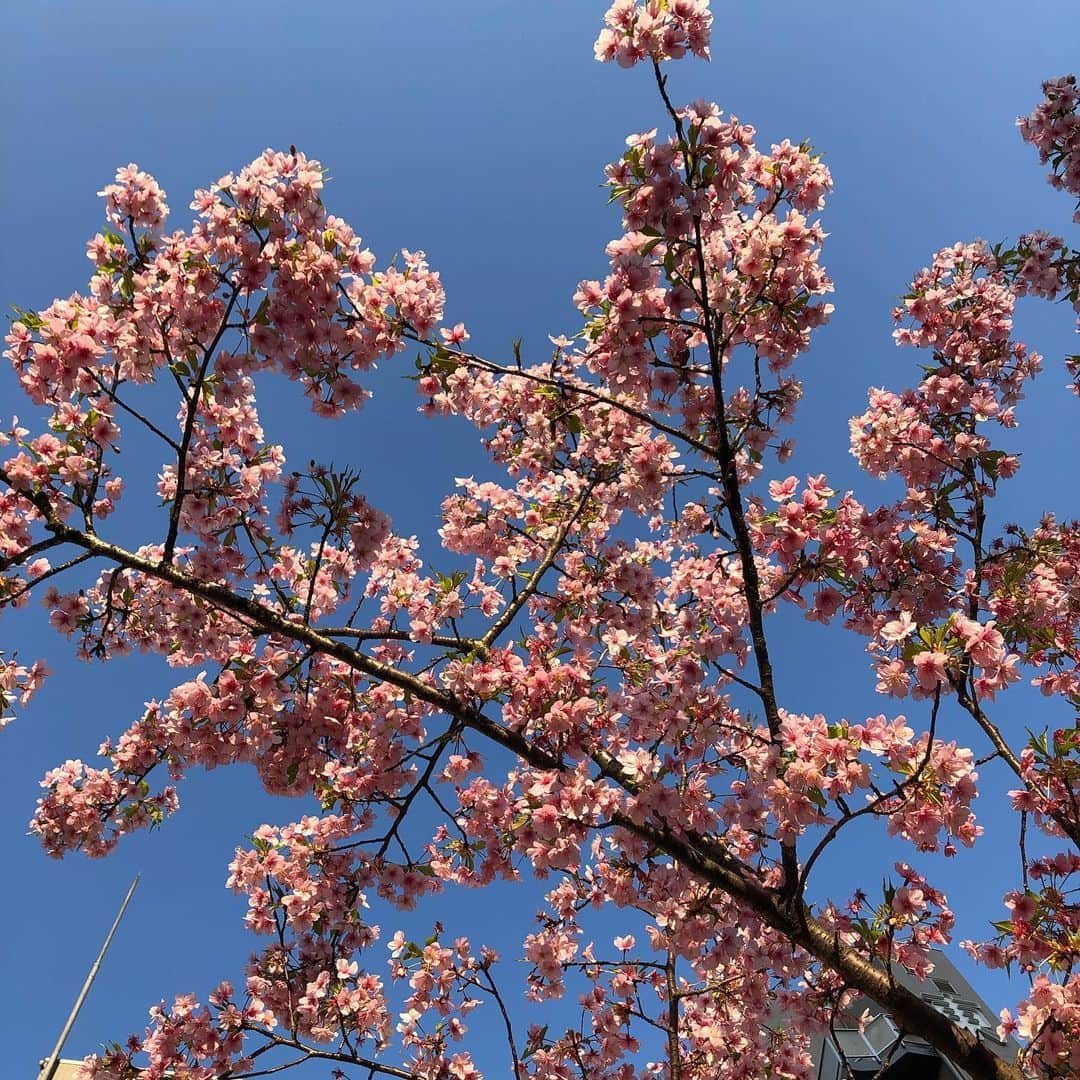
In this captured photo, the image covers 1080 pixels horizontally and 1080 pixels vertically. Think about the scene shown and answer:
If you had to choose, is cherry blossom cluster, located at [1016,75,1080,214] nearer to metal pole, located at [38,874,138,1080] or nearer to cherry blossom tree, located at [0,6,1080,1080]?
cherry blossom tree, located at [0,6,1080,1080]

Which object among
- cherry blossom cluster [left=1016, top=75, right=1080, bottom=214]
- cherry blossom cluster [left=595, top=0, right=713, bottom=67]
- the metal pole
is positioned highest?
cherry blossom cluster [left=1016, top=75, right=1080, bottom=214]

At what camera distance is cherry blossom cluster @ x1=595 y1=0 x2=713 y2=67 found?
4.30 meters

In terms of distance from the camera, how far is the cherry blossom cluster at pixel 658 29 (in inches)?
169

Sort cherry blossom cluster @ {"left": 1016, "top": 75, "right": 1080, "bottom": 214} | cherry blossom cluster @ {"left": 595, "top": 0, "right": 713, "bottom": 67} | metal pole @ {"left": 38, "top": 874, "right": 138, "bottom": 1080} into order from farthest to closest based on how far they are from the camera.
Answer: metal pole @ {"left": 38, "top": 874, "right": 138, "bottom": 1080}, cherry blossom cluster @ {"left": 1016, "top": 75, "right": 1080, "bottom": 214}, cherry blossom cluster @ {"left": 595, "top": 0, "right": 713, "bottom": 67}

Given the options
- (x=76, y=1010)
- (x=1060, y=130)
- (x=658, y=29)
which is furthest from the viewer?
(x=76, y=1010)

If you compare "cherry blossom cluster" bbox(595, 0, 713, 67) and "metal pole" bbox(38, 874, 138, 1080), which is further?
"metal pole" bbox(38, 874, 138, 1080)

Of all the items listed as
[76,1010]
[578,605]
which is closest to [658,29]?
[578,605]

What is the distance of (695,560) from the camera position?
6723 millimetres

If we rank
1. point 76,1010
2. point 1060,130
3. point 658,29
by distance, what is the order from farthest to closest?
point 76,1010, point 1060,130, point 658,29

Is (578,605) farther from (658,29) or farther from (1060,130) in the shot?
(1060,130)

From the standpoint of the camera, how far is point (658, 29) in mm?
4277

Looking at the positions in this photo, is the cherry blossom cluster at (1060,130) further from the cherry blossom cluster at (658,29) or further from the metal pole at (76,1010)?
the metal pole at (76,1010)

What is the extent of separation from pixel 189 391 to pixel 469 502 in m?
3.09

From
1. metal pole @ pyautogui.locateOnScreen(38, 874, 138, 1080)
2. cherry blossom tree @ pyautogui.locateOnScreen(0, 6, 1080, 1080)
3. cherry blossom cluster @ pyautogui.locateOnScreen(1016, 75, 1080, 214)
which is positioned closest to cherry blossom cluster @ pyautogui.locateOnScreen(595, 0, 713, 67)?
cherry blossom tree @ pyautogui.locateOnScreen(0, 6, 1080, 1080)
